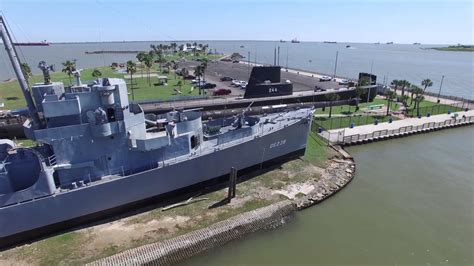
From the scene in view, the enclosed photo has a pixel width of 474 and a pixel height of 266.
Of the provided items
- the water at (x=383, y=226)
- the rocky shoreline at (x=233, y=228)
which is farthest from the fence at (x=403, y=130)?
the rocky shoreline at (x=233, y=228)

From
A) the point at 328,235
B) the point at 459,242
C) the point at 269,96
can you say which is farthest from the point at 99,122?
the point at 269,96

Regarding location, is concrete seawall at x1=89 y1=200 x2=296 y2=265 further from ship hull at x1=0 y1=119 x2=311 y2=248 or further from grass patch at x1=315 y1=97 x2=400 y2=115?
grass patch at x1=315 y1=97 x2=400 y2=115

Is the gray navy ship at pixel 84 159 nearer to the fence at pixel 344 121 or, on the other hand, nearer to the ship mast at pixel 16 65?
the ship mast at pixel 16 65

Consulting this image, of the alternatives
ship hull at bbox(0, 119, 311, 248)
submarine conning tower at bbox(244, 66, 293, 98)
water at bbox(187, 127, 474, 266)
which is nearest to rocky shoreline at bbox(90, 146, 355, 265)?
water at bbox(187, 127, 474, 266)

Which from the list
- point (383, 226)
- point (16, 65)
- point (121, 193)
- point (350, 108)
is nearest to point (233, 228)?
point (121, 193)

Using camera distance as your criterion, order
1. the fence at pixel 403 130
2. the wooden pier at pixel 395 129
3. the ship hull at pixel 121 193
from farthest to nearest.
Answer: the wooden pier at pixel 395 129 → the fence at pixel 403 130 → the ship hull at pixel 121 193

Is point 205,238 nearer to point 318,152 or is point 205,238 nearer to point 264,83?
point 318,152
